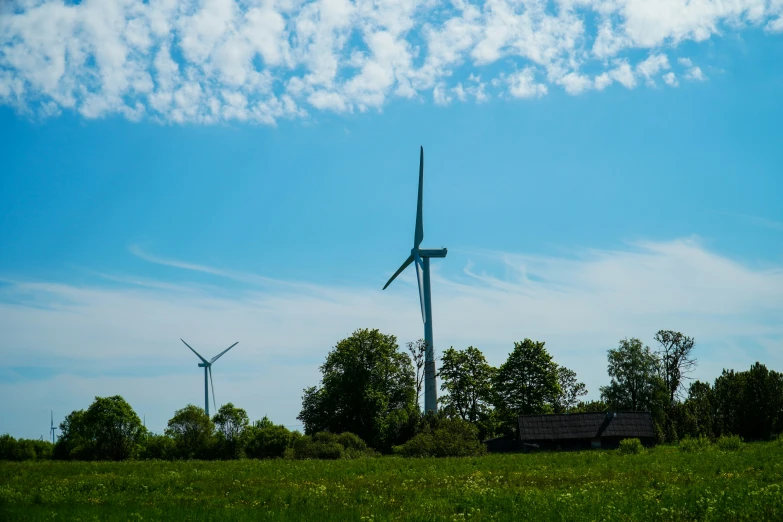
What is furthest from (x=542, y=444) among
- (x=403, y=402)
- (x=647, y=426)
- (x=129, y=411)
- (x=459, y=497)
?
(x=459, y=497)

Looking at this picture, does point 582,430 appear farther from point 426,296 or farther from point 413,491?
point 413,491

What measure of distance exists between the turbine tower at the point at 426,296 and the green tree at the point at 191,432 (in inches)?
881

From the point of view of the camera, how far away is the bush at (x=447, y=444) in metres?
50.6

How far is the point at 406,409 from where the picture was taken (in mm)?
71375

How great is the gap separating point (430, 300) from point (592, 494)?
54.2m

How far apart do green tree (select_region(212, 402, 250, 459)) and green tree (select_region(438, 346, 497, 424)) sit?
22.6 metres

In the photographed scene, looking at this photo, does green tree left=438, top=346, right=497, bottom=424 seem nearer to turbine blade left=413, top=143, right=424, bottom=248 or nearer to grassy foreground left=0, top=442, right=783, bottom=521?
turbine blade left=413, top=143, right=424, bottom=248

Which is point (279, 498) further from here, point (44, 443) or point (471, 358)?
point (44, 443)

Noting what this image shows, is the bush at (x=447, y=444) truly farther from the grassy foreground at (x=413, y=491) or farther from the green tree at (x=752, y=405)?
the green tree at (x=752, y=405)


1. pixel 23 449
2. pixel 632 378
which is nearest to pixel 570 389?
pixel 632 378

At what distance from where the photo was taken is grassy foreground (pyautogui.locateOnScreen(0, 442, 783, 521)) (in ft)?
62.9

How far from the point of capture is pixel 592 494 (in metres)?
22.1

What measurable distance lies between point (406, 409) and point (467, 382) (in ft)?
41.7

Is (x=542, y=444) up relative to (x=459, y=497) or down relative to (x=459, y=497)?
down
